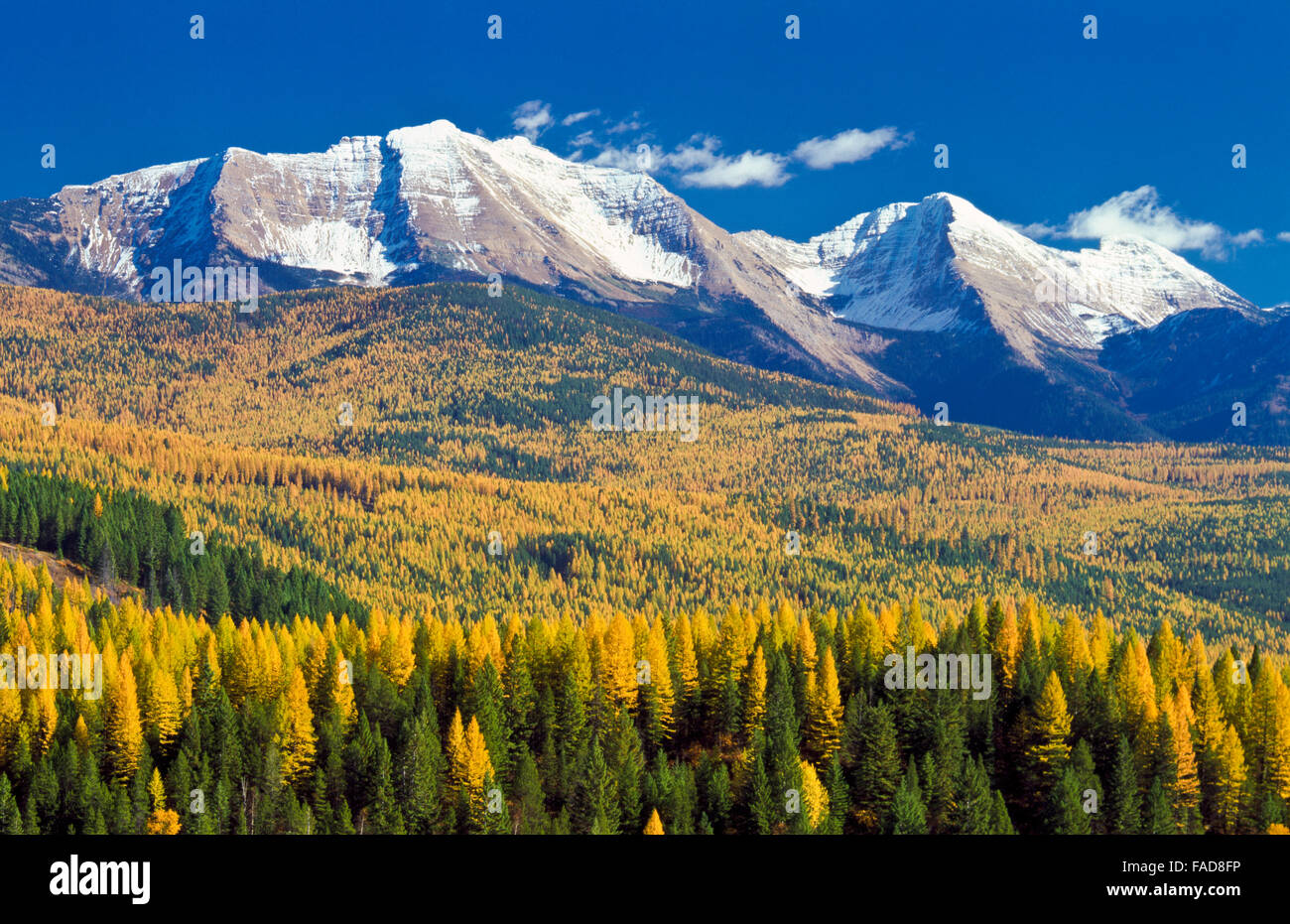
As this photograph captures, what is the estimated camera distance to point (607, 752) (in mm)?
113312

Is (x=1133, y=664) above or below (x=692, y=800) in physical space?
above

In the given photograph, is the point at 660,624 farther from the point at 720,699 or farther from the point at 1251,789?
the point at 1251,789

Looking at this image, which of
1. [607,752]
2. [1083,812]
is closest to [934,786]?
[1083,812]
